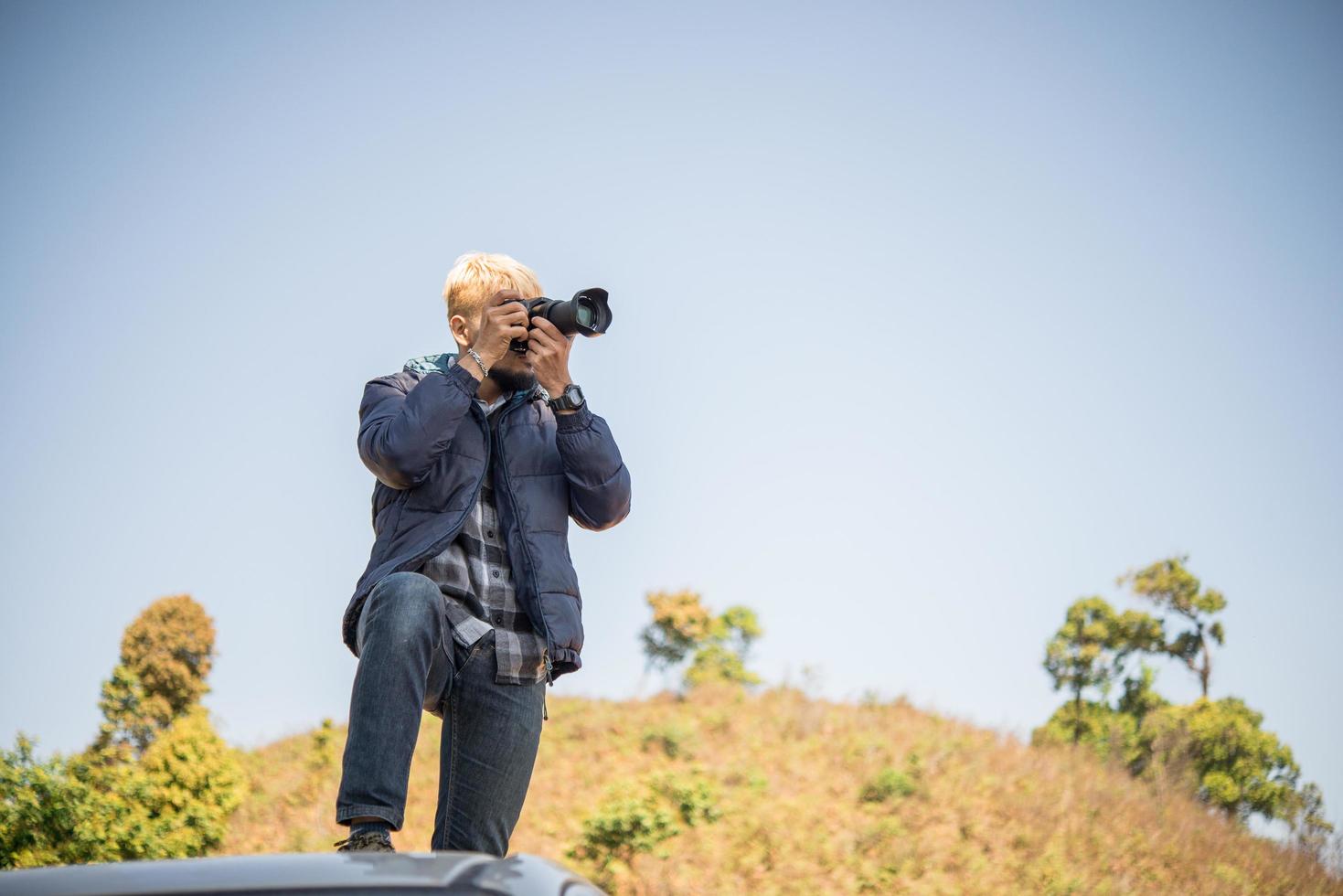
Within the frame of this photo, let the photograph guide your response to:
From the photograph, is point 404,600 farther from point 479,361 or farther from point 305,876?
point 305,876

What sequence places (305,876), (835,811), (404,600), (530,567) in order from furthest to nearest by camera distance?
(835,811)
(530,567)
(404,600)
(305,876)

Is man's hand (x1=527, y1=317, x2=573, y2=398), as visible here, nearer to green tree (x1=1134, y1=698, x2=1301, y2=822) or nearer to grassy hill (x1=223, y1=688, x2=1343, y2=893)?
grassy hill (x1=223, y1=688, x2=1343, y2=893)

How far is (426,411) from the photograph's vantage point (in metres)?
2.16

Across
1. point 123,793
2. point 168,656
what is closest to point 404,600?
point 123,793

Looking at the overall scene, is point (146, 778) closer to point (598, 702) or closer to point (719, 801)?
point (719, 801)

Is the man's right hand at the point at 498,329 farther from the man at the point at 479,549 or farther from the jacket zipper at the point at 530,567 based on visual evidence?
the jacket zipper at the point at 530,567

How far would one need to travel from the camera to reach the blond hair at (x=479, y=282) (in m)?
2.55

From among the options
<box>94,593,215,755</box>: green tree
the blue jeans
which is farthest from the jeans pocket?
<box>94,593,215,755</box>: green tree

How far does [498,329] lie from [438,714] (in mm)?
893

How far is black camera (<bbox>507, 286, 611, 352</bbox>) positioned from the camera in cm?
237

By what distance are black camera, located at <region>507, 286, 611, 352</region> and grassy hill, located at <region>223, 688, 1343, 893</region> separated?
7921mm

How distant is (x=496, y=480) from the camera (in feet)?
7.91

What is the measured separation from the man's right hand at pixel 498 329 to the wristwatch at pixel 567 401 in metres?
0.16

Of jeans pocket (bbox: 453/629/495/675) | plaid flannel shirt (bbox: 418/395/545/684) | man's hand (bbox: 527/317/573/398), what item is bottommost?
jeans pocket (bbox: 453/629/495/675)
